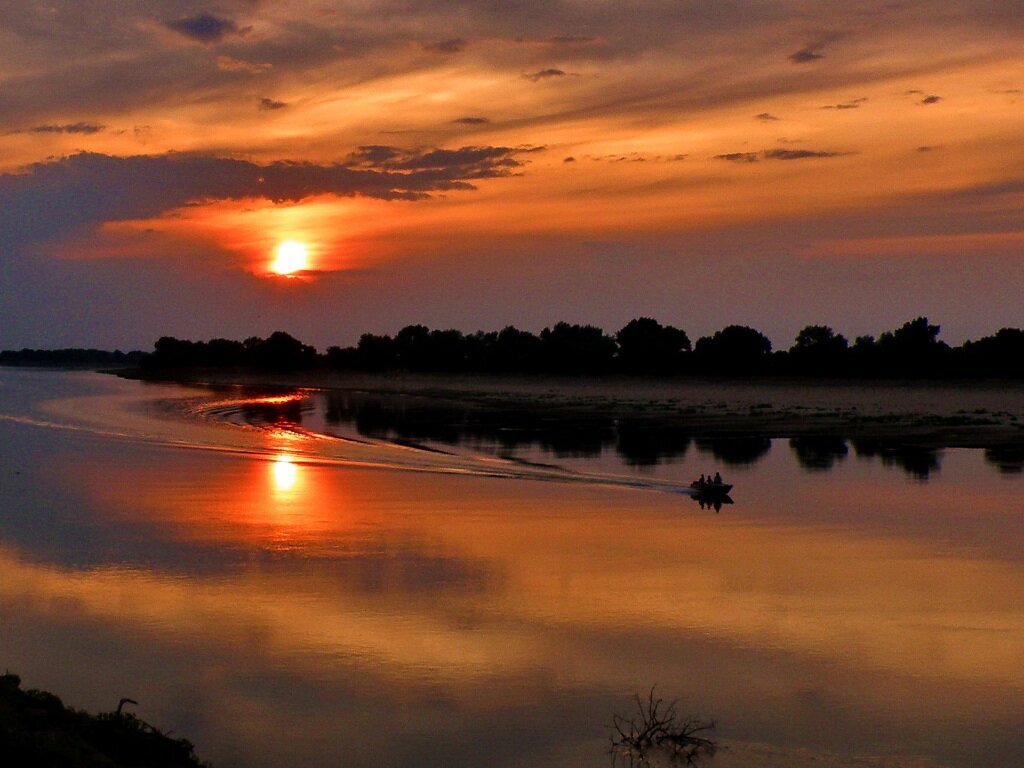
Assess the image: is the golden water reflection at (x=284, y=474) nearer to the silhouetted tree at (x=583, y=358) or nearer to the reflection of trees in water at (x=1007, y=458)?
the reflection of trees in water at (x=1007, y=458)

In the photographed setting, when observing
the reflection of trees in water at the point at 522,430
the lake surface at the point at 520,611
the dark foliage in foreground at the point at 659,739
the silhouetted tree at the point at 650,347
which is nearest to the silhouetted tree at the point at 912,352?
the silhouetted tree at the point at 650,347

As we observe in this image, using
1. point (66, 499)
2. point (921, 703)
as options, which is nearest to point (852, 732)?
point (921, 703)

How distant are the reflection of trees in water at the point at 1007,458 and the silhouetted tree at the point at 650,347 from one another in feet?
383

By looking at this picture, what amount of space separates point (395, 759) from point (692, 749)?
A: 12.8 ft

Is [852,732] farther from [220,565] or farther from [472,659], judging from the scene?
[220,565]

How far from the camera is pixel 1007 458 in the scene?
53.9 m

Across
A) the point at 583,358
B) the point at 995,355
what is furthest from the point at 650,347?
the point at 995,355

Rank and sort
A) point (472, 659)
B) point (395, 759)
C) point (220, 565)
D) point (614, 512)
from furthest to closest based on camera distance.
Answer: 1. point (614, 512)
2. point (220, 565)
3. point (472, 659)
4. point (395, 759)

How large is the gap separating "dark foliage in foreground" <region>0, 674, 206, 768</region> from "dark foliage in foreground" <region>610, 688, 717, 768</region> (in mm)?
5450

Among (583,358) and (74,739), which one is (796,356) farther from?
(74,739)

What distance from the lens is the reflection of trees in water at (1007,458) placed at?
49.3 m

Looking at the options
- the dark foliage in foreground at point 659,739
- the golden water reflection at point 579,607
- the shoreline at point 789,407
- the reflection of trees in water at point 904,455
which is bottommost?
the dark foliage in foreground at point 659,739

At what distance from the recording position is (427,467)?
1992 inches

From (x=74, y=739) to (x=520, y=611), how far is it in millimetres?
10699
